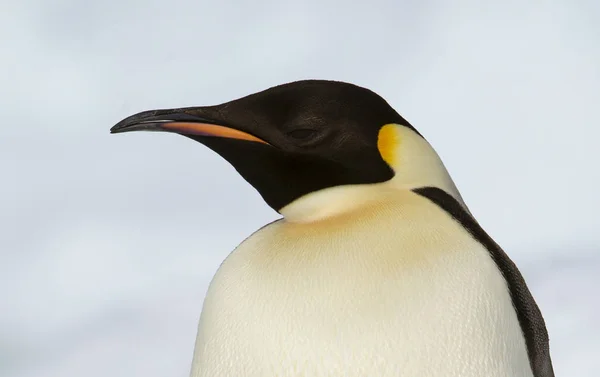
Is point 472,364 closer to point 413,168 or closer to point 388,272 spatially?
point 388,272

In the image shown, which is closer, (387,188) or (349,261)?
(349,261)

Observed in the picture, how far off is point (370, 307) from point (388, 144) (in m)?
0.64

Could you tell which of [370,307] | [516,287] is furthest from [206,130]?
[516,287]

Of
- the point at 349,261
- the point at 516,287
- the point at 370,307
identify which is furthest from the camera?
the point at 516,287

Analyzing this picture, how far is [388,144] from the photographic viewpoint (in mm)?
2951

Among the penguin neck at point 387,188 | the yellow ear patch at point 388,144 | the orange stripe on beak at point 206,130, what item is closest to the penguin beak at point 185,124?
the orange stripe on beak at point 206,130

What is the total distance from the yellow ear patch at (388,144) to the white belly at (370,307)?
0.54 feet

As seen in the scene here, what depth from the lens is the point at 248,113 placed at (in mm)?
2947

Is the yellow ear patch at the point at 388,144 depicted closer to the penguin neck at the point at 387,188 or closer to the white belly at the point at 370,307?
the penguin neck at the point at 387,188

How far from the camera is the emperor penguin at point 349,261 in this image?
2.57 metres

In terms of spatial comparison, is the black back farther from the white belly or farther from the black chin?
the black chin

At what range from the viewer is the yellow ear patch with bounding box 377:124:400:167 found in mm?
2941

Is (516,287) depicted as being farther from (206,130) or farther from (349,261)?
(206,130)

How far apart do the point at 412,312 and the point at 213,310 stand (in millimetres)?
705
